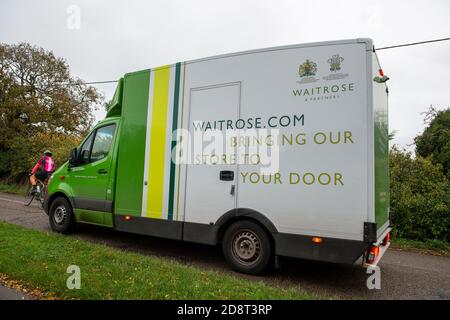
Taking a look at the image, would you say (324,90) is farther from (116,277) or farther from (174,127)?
(116,277)

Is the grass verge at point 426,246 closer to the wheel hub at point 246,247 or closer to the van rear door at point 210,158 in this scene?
the wheel hub at point 246,247

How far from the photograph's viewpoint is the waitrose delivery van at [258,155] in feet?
12.9

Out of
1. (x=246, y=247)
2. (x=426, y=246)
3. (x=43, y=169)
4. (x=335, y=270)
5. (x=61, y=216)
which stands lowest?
(x=335, y=270)

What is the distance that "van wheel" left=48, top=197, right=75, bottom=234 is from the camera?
261 inches

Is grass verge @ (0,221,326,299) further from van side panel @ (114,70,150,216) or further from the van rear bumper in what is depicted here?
van side panel @ (114,70,150,216)

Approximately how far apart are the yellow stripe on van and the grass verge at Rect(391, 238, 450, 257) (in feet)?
17.3

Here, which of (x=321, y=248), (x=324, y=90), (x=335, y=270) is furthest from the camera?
(x=335, y=270)

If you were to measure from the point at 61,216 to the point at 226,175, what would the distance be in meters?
4.13

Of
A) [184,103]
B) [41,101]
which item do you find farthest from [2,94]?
[184,103]

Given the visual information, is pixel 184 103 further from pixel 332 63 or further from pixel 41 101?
pixel 41 101

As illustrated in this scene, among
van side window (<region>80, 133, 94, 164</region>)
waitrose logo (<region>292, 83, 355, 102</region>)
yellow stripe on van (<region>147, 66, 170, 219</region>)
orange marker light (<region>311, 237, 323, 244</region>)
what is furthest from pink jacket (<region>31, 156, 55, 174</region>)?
orange marker light (<region>311, 237, 323, 244</region>)

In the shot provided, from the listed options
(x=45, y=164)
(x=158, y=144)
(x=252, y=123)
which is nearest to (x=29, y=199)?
Answer: (x=45, y=164)

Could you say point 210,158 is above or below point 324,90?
below

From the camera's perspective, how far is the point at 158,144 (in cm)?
539
